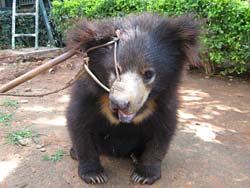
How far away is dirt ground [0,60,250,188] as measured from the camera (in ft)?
11.3

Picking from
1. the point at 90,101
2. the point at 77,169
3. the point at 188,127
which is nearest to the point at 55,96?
the point at 188,127

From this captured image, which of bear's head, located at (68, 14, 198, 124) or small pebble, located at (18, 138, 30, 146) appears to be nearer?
bear's head, located at (68, 14, 198, 124)

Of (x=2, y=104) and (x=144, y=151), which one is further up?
(x=144, y=151)

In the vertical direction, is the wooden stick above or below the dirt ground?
above

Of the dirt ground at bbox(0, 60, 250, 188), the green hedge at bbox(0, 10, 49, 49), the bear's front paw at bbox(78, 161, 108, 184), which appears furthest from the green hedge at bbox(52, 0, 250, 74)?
the green hedge at bbox(0, 10, 49, 49)

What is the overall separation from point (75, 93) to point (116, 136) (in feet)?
1.55

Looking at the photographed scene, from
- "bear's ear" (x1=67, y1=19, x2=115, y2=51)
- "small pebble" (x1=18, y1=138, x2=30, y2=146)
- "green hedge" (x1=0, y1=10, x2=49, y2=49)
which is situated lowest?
"green hedge" (x1=0, y1=10, x2=49, y2=49)

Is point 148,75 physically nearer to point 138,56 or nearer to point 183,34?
point 138,56

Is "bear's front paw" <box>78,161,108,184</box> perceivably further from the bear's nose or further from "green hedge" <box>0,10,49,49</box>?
"green hedge" <box>0,10,49,49</box>

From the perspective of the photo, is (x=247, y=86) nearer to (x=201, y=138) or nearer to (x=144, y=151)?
(x=201, y=138)

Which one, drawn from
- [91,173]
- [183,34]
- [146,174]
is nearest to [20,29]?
[91,173]

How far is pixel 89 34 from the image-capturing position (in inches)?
114

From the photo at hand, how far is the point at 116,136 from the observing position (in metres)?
3.35

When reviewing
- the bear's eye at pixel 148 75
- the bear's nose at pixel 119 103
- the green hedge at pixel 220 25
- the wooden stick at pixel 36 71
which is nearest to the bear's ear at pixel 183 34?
the bear's eye at pixel 148 75
